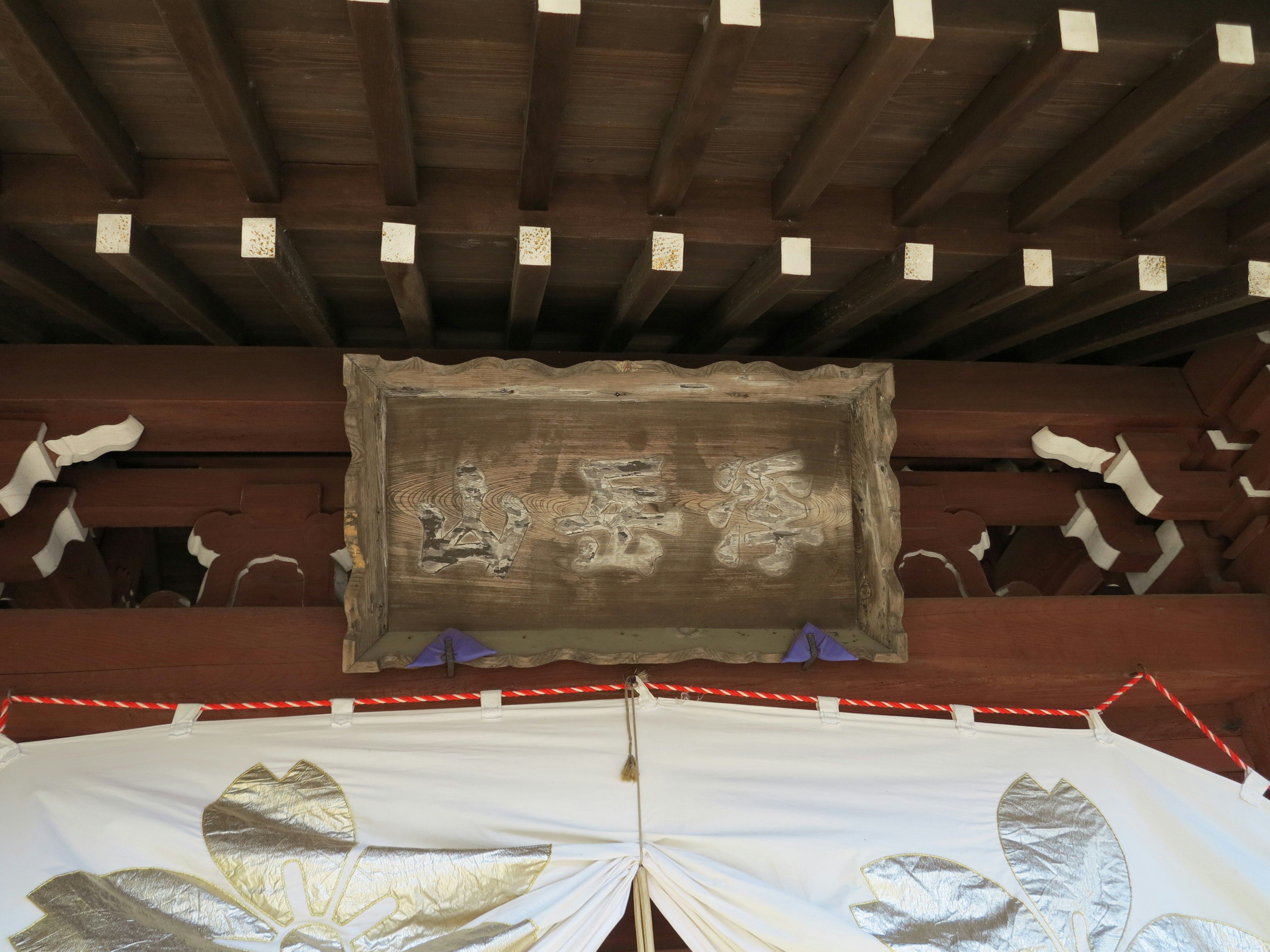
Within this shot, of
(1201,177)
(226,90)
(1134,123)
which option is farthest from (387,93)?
(1201,177)

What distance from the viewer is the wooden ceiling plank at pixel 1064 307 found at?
2.79 m

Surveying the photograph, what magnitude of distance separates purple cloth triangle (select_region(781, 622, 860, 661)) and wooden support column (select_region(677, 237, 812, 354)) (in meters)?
1.14

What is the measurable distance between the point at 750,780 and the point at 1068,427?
→ 2018 millimetres

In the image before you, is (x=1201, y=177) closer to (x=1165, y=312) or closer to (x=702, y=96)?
(x=1165, y=312)

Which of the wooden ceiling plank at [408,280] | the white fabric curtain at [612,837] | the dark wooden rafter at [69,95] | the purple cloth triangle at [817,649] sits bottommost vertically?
the white fabric curtain at [612,837]

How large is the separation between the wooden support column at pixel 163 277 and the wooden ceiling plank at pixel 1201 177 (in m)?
3.13

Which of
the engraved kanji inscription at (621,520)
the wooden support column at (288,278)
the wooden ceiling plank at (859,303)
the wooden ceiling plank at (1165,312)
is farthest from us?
the engraved kanji inscription at (621,520)

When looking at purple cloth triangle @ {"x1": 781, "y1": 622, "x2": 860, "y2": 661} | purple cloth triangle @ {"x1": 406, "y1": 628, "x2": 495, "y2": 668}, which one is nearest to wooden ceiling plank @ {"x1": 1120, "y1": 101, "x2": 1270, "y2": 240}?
purple cloth triangle @ {"x1": 781, "y1": 622, "x2": 860, "y2": 661}

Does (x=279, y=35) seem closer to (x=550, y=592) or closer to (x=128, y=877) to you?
(x=550, y=592)

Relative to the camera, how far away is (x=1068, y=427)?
11.4 ft

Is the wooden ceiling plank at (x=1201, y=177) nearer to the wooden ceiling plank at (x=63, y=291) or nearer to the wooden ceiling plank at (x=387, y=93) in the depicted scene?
the wooden ceiling plank at (x=387, y=93)

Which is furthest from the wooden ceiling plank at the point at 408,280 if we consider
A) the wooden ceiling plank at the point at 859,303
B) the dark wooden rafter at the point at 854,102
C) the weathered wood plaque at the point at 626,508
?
the wooden ceiling plank at the point at 859,303

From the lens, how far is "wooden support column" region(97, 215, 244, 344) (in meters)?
2.39

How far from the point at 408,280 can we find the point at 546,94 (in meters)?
0.82
